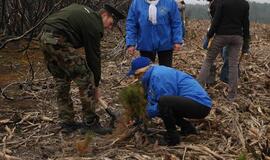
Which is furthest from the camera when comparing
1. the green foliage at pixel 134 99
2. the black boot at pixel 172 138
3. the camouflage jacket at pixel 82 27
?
the camouflage jacket at pixel 82 27

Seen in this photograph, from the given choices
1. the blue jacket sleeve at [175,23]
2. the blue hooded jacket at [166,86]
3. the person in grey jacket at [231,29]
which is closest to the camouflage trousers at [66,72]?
the blue hooded jacket at [166,86]

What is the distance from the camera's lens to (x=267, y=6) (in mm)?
99500

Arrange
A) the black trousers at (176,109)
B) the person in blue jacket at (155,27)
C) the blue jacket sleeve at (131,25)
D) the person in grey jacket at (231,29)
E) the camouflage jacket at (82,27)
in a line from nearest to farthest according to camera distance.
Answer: the black trousers at (176,109) → the camouflage jacket at (82,27) → the person in blue jacket at (155,27) → the blue jacket sleeve at (131,25) → the person in grey jacket at (231,29)

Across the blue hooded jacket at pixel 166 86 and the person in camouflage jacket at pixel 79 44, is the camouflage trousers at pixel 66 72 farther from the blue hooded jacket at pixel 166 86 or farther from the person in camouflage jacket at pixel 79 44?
the blue hooded jacket at pixel 166 86

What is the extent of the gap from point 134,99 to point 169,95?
36 cm

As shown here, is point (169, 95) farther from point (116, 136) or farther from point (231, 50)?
point (231, 50)

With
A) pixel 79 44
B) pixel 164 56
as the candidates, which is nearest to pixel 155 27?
pixel 164 56

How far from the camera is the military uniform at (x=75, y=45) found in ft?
18.1

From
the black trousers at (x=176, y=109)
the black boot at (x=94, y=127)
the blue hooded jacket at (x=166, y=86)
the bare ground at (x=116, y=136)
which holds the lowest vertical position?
the bare ground at (x=116, y=136)

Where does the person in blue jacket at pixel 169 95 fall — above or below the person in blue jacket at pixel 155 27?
below

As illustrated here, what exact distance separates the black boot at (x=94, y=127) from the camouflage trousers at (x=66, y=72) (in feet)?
0.05

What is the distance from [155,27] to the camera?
6527 mm

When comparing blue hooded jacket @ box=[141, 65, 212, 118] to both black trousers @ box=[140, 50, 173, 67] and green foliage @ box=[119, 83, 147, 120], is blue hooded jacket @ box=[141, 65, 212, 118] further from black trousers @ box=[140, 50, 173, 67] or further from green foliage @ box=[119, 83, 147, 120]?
black trousers @ box=[140, 50, 173, 67]

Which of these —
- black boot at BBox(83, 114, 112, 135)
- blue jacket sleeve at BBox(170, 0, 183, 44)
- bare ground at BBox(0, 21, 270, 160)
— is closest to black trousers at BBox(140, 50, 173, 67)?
blue jacket sleeve at BBox(170, 0, 183, 44)
